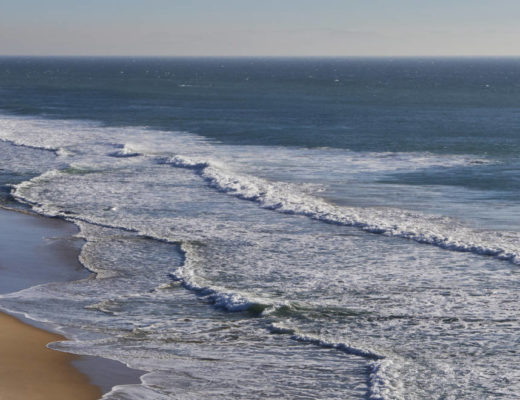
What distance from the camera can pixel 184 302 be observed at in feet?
57.6

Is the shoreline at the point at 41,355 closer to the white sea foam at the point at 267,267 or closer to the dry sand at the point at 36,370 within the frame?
the dry sand at the point at 36,370

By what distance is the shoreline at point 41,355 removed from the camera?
41.1 ft

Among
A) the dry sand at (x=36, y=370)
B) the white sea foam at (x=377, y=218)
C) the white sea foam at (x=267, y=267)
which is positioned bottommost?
the dry sand at (x=36, y=370)

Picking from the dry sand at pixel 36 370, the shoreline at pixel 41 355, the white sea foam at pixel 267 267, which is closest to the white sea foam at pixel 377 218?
the white sea foam at pixel 267 267

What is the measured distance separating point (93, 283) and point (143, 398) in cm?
714

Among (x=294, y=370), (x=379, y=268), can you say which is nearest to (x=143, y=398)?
(x=294, y=370)

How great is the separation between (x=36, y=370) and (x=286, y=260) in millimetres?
9027

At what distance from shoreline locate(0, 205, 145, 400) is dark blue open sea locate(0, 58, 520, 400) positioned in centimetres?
37

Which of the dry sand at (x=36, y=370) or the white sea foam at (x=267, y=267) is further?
the white sea foam at (x=267, y=267)

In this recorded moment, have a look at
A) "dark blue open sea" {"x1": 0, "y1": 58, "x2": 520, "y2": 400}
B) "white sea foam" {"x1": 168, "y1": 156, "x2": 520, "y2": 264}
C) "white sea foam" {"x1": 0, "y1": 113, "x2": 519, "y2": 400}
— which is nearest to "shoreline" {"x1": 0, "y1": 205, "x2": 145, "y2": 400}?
"dark blue open sea" {"x1": 0, "y1": 58, "x2": 520, "y2": 400}

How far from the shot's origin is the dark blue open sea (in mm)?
13789

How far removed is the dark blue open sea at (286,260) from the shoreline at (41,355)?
0.37 m

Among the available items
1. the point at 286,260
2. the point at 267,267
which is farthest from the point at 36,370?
the point at 286,260

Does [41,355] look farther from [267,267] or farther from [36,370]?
[267,267]
